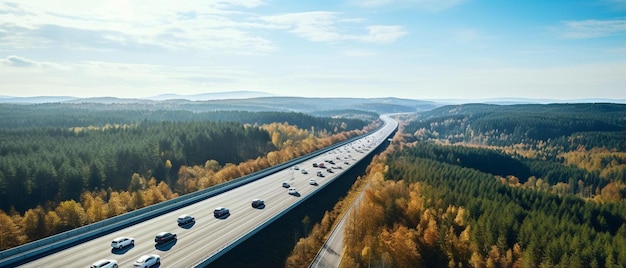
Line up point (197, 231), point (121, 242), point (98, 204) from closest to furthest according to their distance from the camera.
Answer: point (121, 242) < point (197, 231) < point (98, 204)

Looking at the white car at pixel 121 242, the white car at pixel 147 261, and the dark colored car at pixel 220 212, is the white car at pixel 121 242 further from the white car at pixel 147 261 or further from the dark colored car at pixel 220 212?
the dark colored car at pixel 220 212

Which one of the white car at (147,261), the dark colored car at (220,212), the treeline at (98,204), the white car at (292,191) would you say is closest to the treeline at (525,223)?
the white car at (292,191)

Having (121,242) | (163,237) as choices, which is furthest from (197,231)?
(121,242)

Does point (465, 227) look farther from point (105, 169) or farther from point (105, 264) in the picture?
point (105, 169)

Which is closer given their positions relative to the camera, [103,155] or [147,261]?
[147,261]

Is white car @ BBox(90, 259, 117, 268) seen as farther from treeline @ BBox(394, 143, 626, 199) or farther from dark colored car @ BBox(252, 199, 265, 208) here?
treeline @ BBox(394, 143, 626, 199)

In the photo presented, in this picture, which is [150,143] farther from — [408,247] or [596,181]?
[596,181]

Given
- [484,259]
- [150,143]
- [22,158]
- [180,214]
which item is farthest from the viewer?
[150,143]

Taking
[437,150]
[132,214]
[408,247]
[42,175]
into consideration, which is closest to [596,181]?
[437,150]
